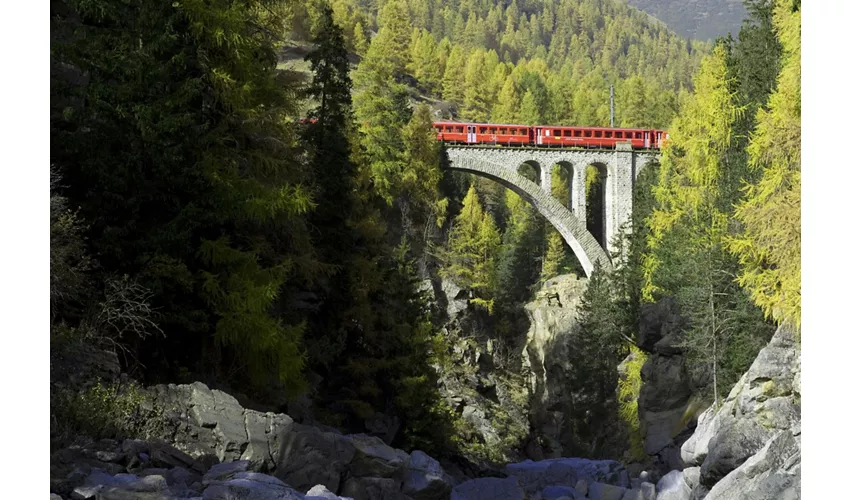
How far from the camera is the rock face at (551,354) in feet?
124

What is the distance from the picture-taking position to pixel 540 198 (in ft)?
141

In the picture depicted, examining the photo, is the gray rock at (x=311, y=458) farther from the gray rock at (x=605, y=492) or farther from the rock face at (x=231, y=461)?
the gray rock at (x=605, y=492)

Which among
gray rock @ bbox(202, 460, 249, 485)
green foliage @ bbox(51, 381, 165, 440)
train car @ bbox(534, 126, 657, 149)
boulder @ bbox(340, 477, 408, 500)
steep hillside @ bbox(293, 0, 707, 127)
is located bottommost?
boulder @ bbox(340, 477, 408, 500)

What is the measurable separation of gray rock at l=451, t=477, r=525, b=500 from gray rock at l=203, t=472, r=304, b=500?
737 centimetres

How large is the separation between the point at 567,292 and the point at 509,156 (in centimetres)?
813

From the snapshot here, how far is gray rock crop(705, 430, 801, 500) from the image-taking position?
931 cm

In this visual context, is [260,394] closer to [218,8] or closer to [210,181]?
[210,181]

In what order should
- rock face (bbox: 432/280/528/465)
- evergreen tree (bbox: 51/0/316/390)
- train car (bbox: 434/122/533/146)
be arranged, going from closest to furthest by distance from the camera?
evergreen tree (bbox: 51/0/316/390)
rock face (bbox: 432/280/528/465)
train car (bbox: 434/122/533/146)

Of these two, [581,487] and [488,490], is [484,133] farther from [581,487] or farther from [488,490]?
[488,490]

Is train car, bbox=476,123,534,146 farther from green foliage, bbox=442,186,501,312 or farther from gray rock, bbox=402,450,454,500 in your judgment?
gray rock, bbox=402,450,454,500

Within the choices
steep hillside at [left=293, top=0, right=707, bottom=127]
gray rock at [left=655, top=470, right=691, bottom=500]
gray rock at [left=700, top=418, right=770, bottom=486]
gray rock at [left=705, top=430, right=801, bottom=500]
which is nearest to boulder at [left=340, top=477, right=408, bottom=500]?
gray rock at [left=705, top=430, right=801, bottom=500]

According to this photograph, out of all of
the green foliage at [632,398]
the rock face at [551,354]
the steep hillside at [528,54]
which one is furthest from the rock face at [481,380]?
the steep hillside at [528,54]

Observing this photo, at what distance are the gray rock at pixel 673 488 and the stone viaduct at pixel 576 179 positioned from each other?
86.8 ft

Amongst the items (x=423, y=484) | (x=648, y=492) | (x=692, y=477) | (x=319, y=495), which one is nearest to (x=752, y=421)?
(x=692, y=477)
